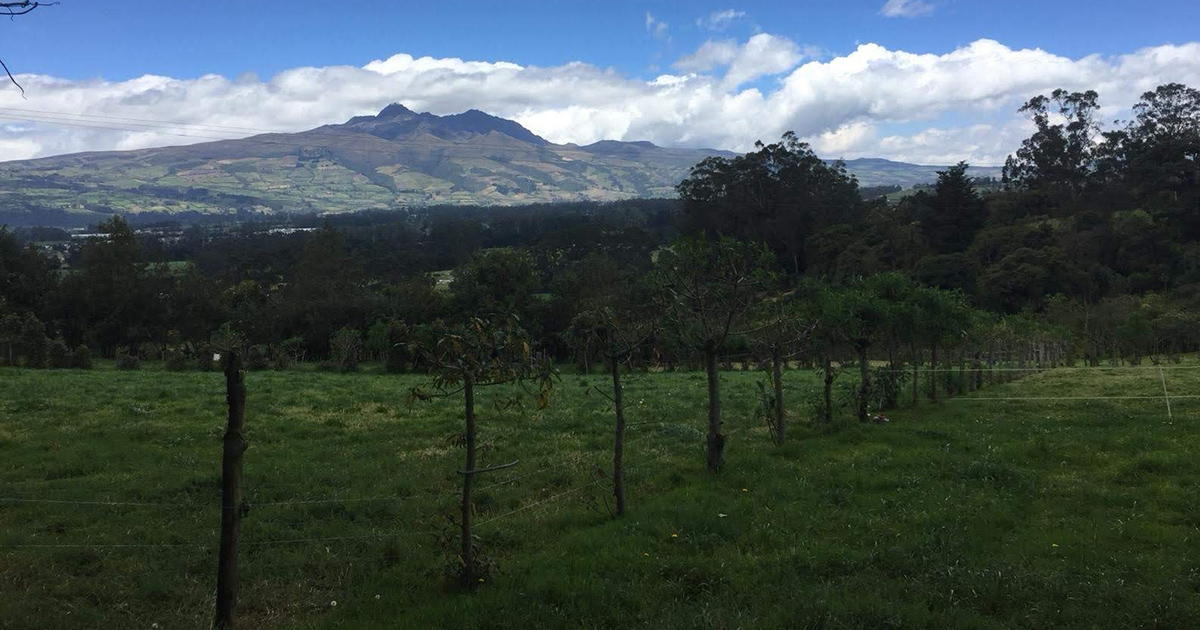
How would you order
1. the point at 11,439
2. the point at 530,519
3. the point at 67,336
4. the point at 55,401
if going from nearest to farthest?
1. the point at 530,519
2. the point at 11,439
3. the point at 55,401
4. the point at 67,336

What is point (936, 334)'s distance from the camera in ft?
65.6

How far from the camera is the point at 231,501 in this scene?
640cm

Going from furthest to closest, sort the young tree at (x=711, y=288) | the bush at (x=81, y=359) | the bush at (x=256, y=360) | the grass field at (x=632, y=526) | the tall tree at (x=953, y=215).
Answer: the tall tree at (x=953, y=215) < the bush at (x=256, y=360) < the bush at (x=81, y=359) < the young tree at (x=711, y=288) < the grass field at (x=632, y=526)

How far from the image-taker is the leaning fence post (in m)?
6.39

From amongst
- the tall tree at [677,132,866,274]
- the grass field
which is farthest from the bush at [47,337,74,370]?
the tall tree at [677,132,866,274]

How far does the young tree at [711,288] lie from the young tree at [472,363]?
4.70 meters

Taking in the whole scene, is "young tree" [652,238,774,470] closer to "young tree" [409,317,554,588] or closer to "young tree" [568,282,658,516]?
"young tree" [568,282,658,516]

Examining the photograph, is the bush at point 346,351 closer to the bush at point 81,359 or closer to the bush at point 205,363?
the bush at point 205,363

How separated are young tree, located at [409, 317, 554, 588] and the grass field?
0.75 metres

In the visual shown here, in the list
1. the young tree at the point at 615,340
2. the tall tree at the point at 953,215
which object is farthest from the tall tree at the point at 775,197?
the young tree at the point at 615,340

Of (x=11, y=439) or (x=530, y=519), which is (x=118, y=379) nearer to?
(x=11, y=439)

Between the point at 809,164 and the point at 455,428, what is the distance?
86.8 meters

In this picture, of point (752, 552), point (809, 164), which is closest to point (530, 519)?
point (752, 552)

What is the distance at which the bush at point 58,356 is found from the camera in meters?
38.2
